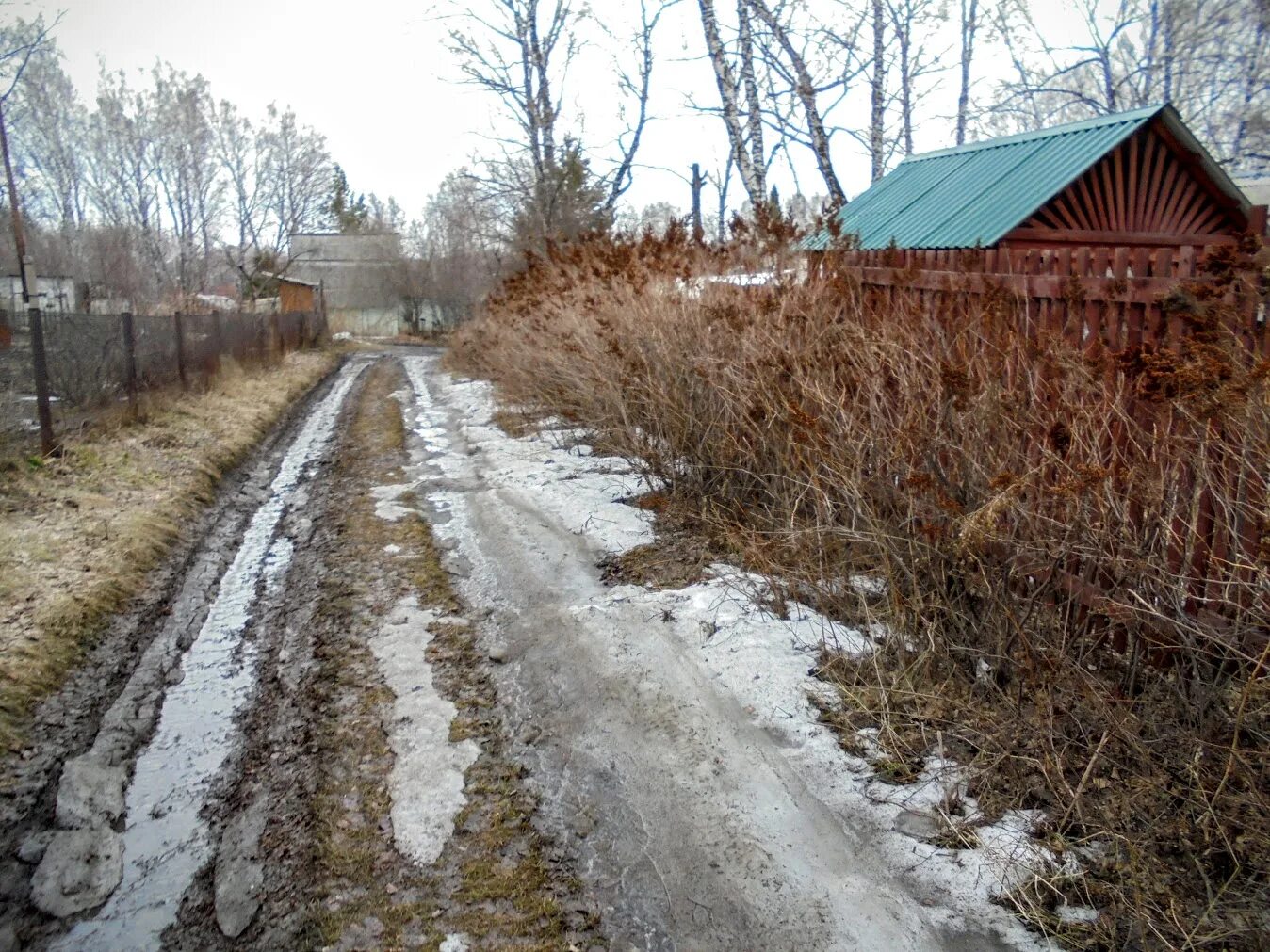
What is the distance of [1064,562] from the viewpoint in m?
3.77

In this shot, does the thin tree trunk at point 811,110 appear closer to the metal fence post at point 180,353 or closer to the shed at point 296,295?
the metal fence post at point 180,353

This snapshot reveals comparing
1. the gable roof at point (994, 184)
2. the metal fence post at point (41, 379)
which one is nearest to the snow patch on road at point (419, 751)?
the gable roof at point (994, 184)

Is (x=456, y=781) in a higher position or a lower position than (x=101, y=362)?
lower

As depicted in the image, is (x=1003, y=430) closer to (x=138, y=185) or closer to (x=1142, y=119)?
(x=1142, y=119)

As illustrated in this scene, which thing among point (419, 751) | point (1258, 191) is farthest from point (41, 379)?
point (1258, 191)

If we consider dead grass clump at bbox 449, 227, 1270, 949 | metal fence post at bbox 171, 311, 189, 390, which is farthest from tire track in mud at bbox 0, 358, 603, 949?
metal fence post at bbox 171, 311, 189, 390

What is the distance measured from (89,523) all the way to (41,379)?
2.61m

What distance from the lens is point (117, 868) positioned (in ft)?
11.7

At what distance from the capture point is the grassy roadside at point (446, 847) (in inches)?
124

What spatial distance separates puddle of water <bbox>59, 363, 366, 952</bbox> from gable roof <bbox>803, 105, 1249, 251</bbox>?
5313mm

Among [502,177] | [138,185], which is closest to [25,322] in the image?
[502,177]

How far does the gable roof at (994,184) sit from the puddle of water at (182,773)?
17.4 ft

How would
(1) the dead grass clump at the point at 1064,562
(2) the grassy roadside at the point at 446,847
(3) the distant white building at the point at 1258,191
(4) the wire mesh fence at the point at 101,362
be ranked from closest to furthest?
(1) the dead grass clump at the point at 1064,562
(2) the grassy roadside at the point at 446,847
(4) the wire mesh fence at the point at 101,362
(3) the distant white building at the point at 1258,191

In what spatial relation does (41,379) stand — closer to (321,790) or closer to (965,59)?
(321,790)
